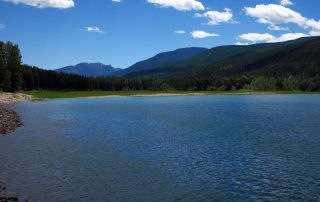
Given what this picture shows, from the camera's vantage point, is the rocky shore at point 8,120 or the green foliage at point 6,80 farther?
the green foliage at point 6,80

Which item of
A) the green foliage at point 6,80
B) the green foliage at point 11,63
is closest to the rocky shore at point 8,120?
the green foliage at point 6,80

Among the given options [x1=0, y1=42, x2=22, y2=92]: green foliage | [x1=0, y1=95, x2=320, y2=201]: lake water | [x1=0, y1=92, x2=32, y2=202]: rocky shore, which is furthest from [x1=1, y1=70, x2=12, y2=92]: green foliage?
[x1=0, y1=95, x2=320, y2=201]: lake water

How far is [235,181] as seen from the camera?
29.4 metres

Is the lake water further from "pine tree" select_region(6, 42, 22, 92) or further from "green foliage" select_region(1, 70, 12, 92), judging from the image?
"pine tree" select_region(6, 42, 22, 92)

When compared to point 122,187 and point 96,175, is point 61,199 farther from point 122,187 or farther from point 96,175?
point 96,175

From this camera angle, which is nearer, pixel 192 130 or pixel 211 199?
pixel 211 199

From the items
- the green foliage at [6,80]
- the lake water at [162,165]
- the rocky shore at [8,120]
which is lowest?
the lake water at [162,165]

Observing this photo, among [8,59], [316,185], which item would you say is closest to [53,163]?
[316,185]

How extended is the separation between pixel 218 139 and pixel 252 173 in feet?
62.2

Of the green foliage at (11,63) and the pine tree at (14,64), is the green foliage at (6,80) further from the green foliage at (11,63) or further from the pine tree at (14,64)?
the pine tree at (14,64)

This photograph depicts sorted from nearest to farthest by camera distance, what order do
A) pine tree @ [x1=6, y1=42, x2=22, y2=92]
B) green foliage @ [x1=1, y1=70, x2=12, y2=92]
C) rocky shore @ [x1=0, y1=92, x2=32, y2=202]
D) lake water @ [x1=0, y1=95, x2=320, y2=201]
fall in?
1. rocky shore @ [x1=0, y1=92, x2=32, y2=202]
2. lake water @ [x1=0, y1=95, x2=320, y2=201]
3. green foliage @ [x1=1, y1=70, x2=12, y2=92]
4. pine tree @ [x1=6, y1=42, x2=22, y2=92]

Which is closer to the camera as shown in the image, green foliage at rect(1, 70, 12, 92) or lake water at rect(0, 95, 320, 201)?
lake water at rect(0, 95, 320, 201)

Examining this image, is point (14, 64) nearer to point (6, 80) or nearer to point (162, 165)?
point (6, 80)

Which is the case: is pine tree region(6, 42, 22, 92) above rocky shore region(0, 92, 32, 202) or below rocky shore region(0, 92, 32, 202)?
above
